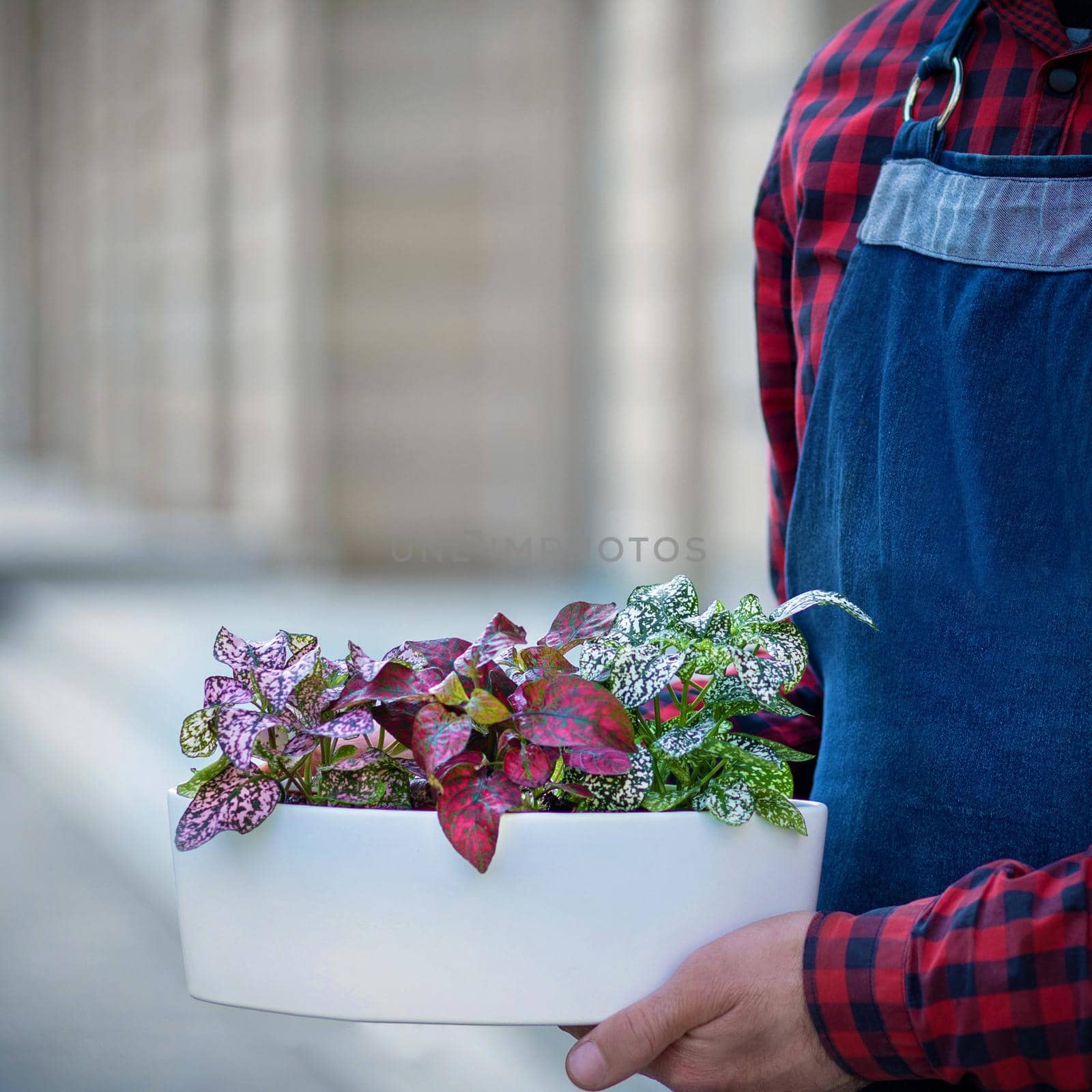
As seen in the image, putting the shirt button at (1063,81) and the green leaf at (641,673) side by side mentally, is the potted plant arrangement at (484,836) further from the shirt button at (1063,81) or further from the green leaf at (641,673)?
the shirt button at (1063,81)

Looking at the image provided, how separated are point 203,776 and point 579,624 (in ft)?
0.65

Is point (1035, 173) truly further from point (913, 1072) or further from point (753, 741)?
point (913, 1072)

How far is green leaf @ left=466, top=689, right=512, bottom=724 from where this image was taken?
21.5 inches

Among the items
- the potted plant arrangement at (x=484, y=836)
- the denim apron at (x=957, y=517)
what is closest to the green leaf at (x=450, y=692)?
the potted plant arrangement at (x=484, y=836)

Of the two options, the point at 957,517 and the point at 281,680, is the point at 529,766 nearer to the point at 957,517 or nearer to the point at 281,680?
the point at 281,680

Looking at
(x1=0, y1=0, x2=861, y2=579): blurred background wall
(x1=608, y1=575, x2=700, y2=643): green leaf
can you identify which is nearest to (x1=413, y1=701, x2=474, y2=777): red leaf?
(x1=608, y1=575, x2=700, y2=643): green leaf

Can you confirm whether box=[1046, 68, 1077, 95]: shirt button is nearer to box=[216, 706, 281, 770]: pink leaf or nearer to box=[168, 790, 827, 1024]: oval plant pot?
box=[168, 790, 827, 1024]: oval plant pot

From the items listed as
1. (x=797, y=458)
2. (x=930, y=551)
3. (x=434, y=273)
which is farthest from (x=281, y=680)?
(x=434, y=273)

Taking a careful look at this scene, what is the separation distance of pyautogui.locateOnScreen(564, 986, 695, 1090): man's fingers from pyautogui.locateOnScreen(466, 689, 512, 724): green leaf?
0.47 feet

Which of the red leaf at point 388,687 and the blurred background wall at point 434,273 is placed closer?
the red leaf at point 388,687

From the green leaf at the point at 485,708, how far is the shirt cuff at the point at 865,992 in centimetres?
17

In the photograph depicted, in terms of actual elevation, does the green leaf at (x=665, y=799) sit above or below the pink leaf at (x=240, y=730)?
below

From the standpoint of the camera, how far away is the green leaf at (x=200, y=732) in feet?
1.92

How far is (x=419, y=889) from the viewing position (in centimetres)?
54
